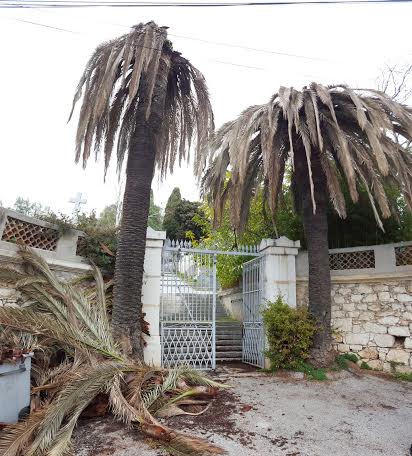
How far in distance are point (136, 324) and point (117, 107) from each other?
447 cm

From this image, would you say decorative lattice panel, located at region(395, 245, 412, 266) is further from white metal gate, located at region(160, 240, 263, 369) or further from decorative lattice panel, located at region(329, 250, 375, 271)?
white metal gate, located at region(160, 240, 263, 369)

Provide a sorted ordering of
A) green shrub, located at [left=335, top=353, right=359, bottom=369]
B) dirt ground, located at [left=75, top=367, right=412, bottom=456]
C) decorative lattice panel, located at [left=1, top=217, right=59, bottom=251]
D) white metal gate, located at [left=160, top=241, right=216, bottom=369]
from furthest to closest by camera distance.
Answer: white metal gate, located at [left=160, top=241, right=216, bottom=369]
green shrub, located at [left=335, top=353, right=359, bottom=369]
decorative lattice panel, located at [left=1, top=217, right=59, bottom=251]
dirt ground, located at [left=75, top=367, right=412, bottom=456]

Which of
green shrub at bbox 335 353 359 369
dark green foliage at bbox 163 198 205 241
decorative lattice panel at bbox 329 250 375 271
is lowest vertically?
green shrub at bbox 335 353 359 369

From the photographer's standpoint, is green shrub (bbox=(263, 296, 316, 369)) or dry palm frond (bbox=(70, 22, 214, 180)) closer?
dry palm frond (bbox=(70, 22, 214, 180))

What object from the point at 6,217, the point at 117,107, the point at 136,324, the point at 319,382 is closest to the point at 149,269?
the point at 136,324

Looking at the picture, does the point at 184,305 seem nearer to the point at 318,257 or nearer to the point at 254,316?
the point at 254,316

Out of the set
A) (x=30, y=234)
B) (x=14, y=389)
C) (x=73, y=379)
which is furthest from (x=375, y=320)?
(x=30, y=234)

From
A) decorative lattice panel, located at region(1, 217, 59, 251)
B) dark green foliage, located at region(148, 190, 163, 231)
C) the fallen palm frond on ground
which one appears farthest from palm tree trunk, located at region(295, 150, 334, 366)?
dark green foliage, located at region(148, 190, 163, 231)

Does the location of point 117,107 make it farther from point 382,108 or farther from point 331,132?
point 382,108

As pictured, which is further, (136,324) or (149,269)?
(149,269)

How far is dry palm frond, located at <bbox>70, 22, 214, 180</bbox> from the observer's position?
21.6 ft

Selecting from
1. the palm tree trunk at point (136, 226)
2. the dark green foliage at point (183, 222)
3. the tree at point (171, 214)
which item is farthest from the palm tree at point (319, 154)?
the tree at point (171, 214)

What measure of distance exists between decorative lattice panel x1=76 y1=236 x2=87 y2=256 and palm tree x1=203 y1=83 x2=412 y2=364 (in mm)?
3012

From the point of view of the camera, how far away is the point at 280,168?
26.0 ft
